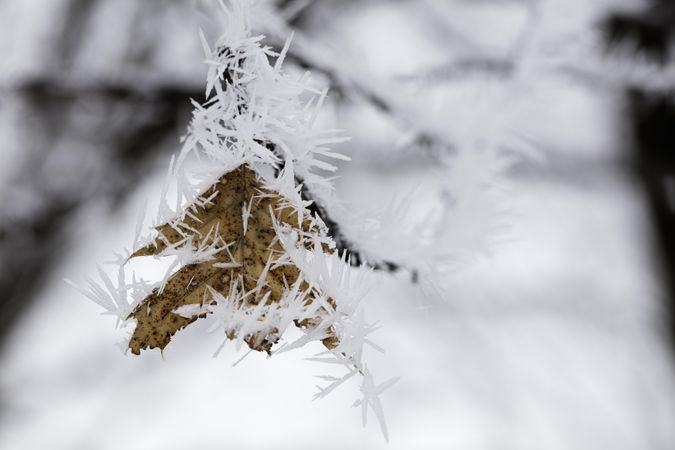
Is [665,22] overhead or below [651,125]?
overhead

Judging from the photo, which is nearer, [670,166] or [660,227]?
[660,227]

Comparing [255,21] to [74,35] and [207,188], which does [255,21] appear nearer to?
[207,188]

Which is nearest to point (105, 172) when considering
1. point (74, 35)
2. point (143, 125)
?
point (143, 125)

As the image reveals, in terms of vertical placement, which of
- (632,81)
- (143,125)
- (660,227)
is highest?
(632,81)

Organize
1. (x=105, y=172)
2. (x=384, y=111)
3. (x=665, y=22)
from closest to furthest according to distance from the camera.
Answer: (x=384, y=111) < (x=665, y=22) < (x=105, y=172)

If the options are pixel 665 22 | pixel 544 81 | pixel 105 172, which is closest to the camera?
pixel 544 81
